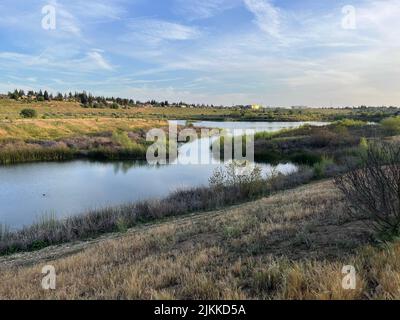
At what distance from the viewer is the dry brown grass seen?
444 centimetres

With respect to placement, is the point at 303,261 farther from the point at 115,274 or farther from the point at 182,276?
the point at 115,274

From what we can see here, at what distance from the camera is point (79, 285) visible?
5859 mm

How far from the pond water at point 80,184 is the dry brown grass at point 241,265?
10129 millimetres

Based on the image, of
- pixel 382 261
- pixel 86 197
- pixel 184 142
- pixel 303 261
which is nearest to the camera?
pixel 382 261

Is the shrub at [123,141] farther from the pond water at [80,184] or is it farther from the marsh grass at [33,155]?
the pond water at [80,184]

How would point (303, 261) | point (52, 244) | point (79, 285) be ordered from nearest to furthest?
1. point (303, 261)
2. point (79, 285)
3. point (52, 244)

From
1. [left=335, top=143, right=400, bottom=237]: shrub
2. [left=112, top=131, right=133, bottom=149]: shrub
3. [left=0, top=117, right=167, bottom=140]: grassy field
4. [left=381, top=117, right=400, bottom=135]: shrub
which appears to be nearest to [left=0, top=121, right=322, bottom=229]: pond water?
[left=112, top=131, right=133, bottom=149]: shrub

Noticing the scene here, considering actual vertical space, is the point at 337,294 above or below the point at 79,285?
above

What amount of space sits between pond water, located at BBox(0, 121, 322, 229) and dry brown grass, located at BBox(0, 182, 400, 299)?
1013 centimetres

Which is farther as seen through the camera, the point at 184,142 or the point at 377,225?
the point at 184,142

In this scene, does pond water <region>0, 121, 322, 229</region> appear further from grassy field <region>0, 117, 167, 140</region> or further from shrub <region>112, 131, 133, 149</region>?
grassy field <region>0, 117, 167, 140</region>
